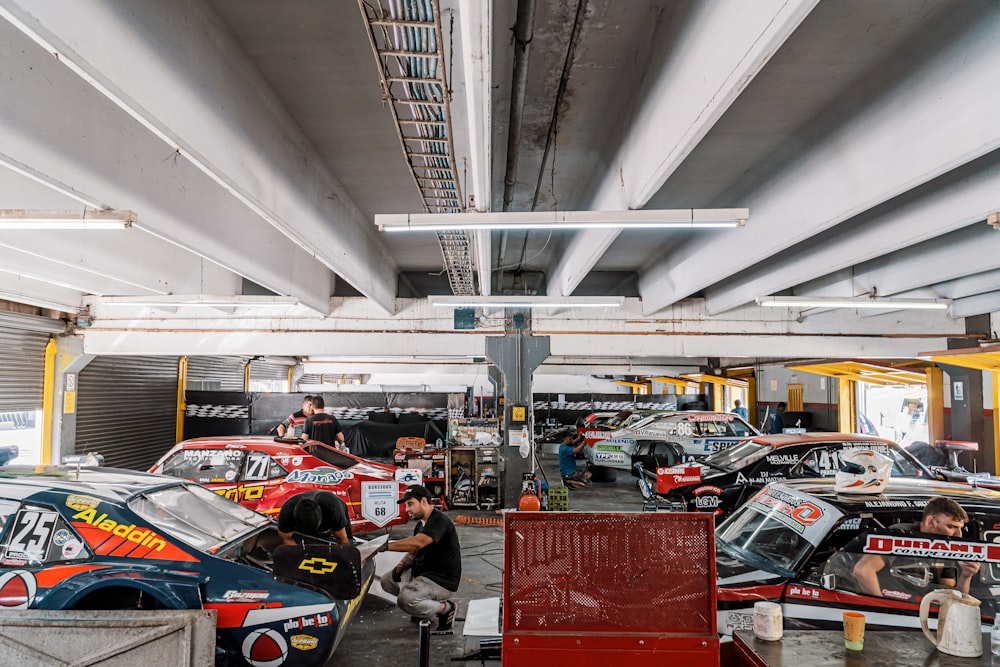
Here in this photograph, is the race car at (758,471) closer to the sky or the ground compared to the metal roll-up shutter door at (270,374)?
closer to the ground

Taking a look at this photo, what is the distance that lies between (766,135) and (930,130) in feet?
5.29

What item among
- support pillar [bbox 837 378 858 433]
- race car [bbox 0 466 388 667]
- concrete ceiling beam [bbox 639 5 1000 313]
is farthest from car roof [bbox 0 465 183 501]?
support pillar [bbox 837 378 858 433]

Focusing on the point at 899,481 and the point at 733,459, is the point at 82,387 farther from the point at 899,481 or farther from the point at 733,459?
the point at 899,481

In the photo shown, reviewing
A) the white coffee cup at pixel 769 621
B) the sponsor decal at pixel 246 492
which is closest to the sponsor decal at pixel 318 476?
the sponsor decal at pixel 246 492

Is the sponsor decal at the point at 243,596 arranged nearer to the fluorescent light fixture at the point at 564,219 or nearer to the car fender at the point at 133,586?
the car fender at the point at 133,586

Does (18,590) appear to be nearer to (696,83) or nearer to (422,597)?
(422,597)

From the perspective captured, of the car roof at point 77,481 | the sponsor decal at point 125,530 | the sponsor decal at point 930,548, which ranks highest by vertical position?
the car roof at point 77,481

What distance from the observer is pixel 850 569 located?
4004mm

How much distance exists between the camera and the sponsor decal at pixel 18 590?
3775mm

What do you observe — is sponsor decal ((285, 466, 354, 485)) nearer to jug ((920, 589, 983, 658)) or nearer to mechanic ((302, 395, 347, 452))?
mechanic ((302, 395, 347, 452))

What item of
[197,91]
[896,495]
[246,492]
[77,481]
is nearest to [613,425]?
[246,492]

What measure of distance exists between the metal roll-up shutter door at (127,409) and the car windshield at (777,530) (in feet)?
39.8

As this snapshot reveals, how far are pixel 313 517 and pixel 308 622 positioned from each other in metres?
1.07

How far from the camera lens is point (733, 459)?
8.63 meters
